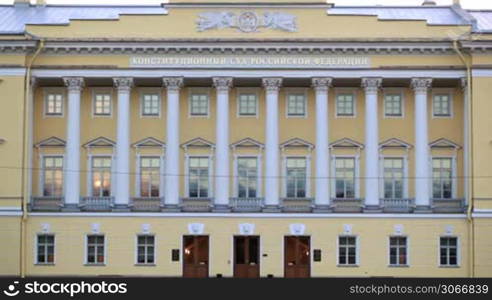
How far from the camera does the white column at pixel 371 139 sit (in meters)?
50.4

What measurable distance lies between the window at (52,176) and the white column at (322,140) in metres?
12.5

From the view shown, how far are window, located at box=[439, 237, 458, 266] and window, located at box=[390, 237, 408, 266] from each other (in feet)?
5.53

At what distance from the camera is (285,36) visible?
165ft

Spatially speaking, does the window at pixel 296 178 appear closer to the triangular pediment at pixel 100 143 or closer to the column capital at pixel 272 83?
the column capital at pixel 272 83

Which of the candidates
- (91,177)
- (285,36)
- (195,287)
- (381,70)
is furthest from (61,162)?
(195,287)

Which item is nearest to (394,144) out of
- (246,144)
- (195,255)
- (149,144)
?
(246,144)

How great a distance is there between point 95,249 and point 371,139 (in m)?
14.1

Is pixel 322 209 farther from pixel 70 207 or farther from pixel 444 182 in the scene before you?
pixel 70 207

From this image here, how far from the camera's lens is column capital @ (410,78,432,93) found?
50.4 metres

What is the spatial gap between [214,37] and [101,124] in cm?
715

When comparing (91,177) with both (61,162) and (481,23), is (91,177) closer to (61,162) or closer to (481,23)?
(61,162)

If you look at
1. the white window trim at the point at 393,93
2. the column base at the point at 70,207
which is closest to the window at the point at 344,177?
the white window trim at the point at 393,93

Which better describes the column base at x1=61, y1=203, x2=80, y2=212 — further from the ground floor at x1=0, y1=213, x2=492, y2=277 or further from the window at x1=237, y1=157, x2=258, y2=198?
Result: the window at x1=237, y1=157, x2=258, y2=198

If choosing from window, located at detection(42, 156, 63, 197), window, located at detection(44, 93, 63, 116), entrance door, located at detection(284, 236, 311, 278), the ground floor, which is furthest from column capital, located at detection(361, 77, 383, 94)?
window, located at detection(42, 156, 63, 197)
